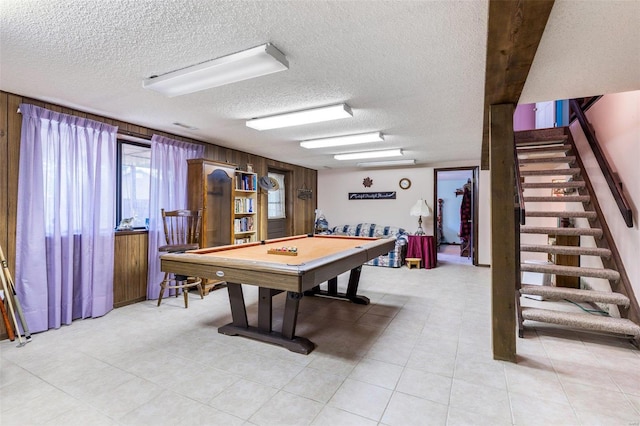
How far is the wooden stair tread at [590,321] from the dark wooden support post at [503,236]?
733 mm

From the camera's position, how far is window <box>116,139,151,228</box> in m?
3.86

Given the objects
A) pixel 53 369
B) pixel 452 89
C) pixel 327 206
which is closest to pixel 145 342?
pixel 53 369

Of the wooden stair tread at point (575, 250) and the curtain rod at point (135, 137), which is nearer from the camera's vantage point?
the wooden stair tread at point (575, 250)

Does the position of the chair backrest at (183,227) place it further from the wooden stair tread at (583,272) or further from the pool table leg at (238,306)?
Answer: the wooden stair tread at (583,272)

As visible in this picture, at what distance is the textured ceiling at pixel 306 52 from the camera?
1621mm

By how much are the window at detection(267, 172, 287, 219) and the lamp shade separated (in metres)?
2.89

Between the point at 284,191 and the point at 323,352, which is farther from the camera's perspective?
the point at 284,191

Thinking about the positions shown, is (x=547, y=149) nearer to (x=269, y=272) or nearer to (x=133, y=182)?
(x=269, y=272)

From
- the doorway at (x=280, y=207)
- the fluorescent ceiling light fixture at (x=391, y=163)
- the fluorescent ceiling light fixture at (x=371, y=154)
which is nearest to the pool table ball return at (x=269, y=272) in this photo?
the fluorescent ceiling light fixture at (x=371, y=154)

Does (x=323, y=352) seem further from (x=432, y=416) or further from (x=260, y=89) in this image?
(x=260, y=89)

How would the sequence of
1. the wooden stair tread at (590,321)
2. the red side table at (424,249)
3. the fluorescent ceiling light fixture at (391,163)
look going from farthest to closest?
the fluorescent ceiling light fixture at (391,163) → the red side table at (424,249) → the wooden stair tread at (590,321)

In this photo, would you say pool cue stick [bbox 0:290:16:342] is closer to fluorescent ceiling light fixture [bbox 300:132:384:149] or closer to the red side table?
fluorescent ceiling light fixture [bbox 300:132:384:149]

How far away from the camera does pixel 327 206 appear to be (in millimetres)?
8039

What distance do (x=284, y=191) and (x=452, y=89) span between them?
4870mm
